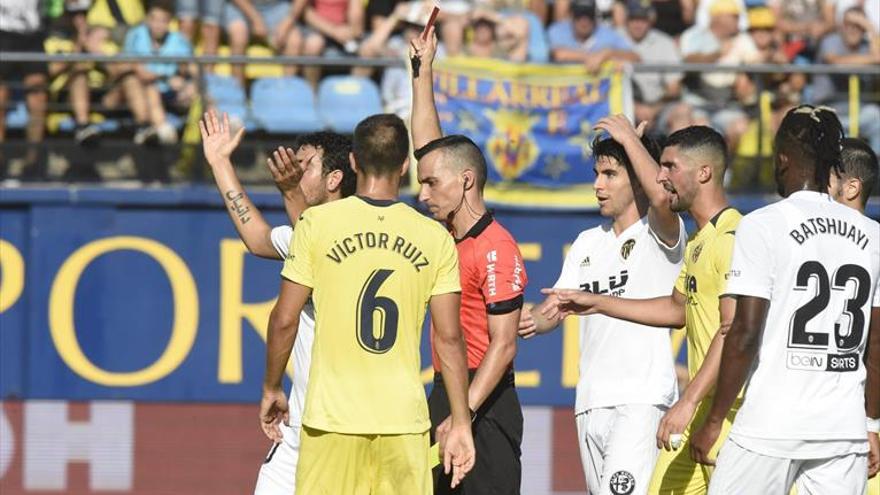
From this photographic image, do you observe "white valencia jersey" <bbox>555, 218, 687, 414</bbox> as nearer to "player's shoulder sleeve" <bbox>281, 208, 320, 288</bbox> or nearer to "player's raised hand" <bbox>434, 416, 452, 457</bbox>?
"player's raised hand" <bbox>434, 416, 452, 457</bbox>

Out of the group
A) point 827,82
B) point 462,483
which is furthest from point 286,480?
point 827,82

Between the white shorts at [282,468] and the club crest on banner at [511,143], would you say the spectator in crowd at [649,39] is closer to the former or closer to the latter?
the club crest on banner at [511,143]

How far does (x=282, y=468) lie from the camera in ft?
24.4

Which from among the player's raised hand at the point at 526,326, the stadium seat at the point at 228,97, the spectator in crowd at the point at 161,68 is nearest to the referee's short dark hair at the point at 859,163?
the player's raised hand at the point at 526,326

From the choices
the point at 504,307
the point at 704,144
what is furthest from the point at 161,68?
the point at 704,144

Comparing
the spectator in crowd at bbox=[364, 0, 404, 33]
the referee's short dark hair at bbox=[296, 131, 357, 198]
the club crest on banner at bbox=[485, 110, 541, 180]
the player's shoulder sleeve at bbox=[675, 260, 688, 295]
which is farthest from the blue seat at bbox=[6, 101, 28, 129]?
the player's shoulder sleeve at bbox=[675, 260, 688, 295]

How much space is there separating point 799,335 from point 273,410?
2.27 metres

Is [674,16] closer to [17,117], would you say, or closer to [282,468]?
[17,117]

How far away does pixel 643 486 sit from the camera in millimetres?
7406

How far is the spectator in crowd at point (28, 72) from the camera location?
38.9ft

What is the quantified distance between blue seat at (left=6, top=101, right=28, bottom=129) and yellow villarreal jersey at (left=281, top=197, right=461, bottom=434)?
666 centimetres

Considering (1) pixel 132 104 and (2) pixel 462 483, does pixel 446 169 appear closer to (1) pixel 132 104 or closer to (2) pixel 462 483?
(2) pixel 462 483

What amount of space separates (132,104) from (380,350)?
6.55 m

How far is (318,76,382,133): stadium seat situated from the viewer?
12.4 m
